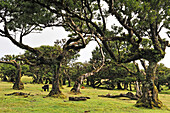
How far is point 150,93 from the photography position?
13.8m

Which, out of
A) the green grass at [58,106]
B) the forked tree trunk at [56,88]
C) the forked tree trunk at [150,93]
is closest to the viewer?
the green grass at [58,106]

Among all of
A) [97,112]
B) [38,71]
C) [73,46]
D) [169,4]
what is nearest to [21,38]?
[73,46]

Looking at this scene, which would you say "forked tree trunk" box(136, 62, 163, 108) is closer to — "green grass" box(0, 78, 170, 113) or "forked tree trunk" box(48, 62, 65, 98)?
"green grass" box(0, 78, 170, 113)

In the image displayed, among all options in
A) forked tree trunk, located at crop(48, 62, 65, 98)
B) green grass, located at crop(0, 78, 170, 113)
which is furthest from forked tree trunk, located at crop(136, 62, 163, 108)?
forked tree trunk, located at crop(48, 62, 65, 98)

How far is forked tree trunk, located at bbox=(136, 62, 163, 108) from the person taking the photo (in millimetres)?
13547

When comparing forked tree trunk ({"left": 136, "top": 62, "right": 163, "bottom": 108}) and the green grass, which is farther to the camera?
forked tree trunk ({"left": 136, "top": 62, "right": 163, "bottom": 108})

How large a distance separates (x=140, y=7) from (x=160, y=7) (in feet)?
9.46

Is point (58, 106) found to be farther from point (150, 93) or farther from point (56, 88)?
point (150, 93)

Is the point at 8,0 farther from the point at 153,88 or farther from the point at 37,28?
the point at 153,88

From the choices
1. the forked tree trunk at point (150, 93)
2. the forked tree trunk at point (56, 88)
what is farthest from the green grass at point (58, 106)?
the forked tree trunk at point (56, 88)

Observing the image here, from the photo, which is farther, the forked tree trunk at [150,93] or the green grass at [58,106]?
the forked tree trunk at [150,93]

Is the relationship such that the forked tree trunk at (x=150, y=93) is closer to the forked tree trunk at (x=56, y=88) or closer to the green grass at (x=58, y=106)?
the green grass at (x=58, y=106)

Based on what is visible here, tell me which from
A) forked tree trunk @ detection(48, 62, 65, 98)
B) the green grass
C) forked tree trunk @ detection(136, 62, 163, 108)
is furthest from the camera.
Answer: forked tree trunk @ detection(48, 62, 65, 98)

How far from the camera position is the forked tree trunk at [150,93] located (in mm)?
13547
